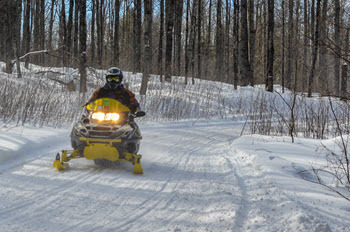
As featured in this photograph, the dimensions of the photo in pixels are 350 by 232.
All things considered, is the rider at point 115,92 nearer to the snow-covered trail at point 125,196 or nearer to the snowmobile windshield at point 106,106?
the snowmobile windshield at point 106,106

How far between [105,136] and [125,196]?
1319 millimetres

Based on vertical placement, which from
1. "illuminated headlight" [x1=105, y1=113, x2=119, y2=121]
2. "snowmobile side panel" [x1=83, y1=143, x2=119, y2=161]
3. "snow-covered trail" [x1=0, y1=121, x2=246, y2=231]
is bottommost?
"snow-covered trail" [x1=0, y1=121, x2=246, y2=231]

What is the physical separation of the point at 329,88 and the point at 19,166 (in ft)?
14.1

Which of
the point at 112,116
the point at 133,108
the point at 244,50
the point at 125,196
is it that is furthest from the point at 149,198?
the point at 244,50

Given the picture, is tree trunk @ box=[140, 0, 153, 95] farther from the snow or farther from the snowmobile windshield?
the snowmobile windshield

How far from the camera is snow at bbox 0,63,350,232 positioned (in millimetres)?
2809

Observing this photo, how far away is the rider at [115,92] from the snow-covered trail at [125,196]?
1.02 m

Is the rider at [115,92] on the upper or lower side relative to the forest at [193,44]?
lower

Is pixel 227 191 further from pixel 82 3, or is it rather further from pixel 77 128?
pixel 82 3

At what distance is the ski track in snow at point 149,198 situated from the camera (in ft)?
9.16

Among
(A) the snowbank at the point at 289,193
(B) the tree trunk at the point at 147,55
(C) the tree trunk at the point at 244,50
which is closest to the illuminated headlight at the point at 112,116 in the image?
(A) the snowbank at the point at 289,193

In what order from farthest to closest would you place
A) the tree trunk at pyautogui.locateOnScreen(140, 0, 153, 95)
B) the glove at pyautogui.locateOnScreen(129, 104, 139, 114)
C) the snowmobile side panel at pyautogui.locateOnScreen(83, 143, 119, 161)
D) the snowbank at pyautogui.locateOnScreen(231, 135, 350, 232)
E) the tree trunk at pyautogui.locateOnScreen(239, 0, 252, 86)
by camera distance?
the tree trunk at pyautogui.locateOnScreen(239, 0, 252, 86)
the tree trunk at pyautogui.locateOnScreen(140, 0, 153, 95)
the glove at pyautogui.locateOnScreen(129, 104, 139, 114)
the snowmobile side panel at pyautogui.locateOnScreen(83, 143, 119, 161)
the snowbank at pyautogui.locateOnScreen(231, 135, 350, 232)

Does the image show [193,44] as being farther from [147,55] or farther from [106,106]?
[106,106]

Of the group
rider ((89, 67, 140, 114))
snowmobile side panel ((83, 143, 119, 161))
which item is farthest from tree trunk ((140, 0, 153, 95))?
snowmobile side panel ((83, 143, 119, 161))
